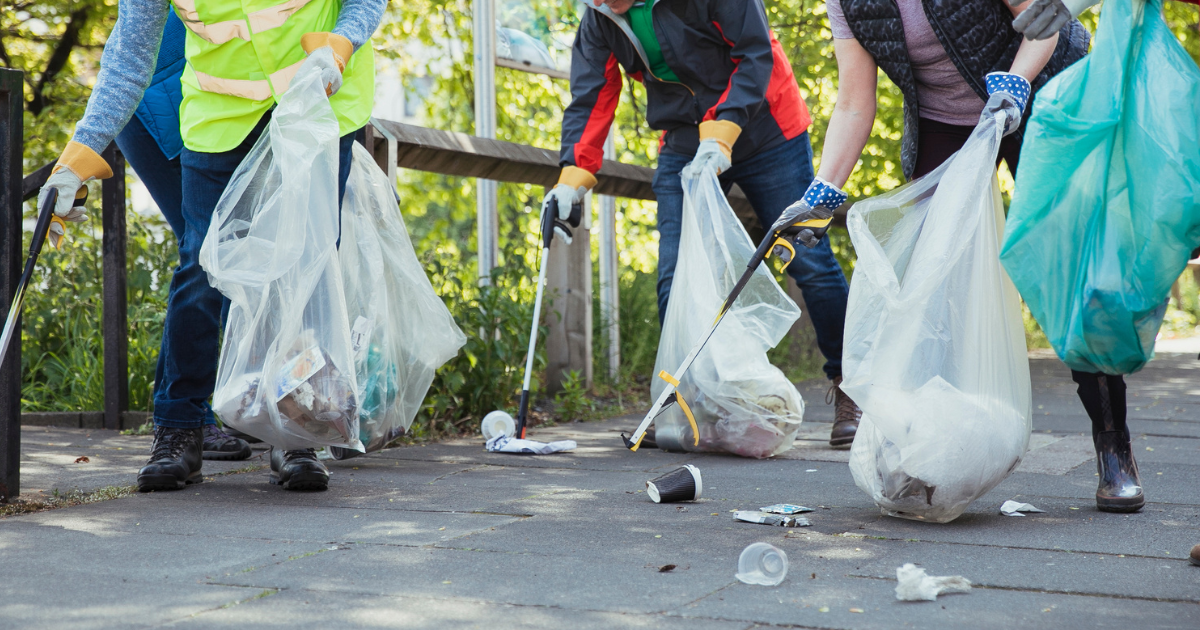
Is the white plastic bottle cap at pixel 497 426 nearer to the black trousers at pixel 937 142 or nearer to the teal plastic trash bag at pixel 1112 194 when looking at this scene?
the black trousers at pixel 937 142

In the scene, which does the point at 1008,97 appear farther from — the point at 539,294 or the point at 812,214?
the point at 539,294

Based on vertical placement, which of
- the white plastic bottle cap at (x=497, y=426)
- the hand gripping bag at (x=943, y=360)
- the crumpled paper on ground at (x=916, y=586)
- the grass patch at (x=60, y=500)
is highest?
the hand gripping bag at (x=943, y=360)

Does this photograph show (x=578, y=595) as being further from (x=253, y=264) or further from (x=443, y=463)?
(x=443, y=463)

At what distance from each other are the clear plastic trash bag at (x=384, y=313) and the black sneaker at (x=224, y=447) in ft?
1.41

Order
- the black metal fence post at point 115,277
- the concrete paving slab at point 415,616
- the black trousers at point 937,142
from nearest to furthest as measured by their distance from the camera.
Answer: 1. the concrete paving slab at point 415,616
2. the black trousers at point 937,142
3. the black metal fence post at point 115,277

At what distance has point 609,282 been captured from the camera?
227 inches

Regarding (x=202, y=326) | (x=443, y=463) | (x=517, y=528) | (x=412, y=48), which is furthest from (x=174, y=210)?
→ (x=412, y=48)

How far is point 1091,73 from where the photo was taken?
7.23 feet

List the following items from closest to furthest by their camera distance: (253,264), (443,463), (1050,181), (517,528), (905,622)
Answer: (905,622), (1050,181), (517,528), (253,264), (443,463)

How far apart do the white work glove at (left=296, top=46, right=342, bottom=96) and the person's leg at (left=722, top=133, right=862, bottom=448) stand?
1.55 metres

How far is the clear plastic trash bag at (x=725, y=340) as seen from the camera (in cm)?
336

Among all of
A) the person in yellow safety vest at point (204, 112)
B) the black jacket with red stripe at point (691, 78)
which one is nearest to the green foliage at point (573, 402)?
the black jacket with red stripe at point (691, 78)

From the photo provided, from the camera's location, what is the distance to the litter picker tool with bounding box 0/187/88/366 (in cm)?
246

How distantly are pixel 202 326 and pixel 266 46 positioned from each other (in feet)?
2.37
